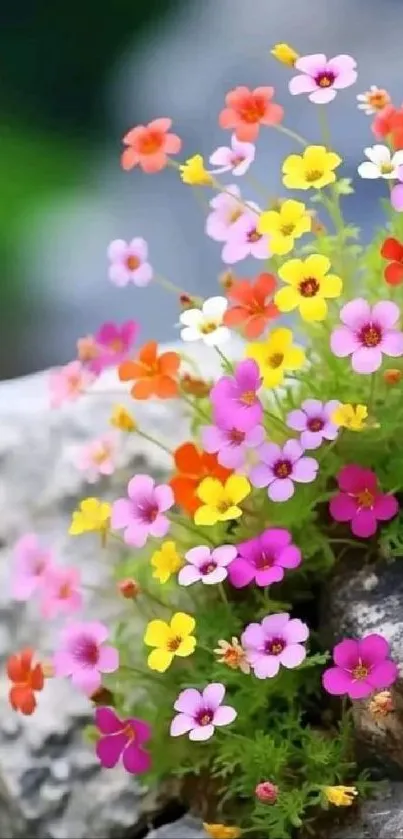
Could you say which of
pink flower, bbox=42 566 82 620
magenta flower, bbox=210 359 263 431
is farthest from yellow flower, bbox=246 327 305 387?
pink flower, bbox=42 566 82 620

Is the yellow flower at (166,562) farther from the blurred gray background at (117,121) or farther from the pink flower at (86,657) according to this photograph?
the blurred gray background at (117,121)

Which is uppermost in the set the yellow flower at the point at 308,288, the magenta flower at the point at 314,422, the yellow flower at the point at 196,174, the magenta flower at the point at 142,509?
the yellow flower at the point at 196,174

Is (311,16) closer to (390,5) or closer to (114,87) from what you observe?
(390,5)

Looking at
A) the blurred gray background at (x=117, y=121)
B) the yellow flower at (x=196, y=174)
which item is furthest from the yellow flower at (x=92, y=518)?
the blurred gray background at (x=117, y=121)

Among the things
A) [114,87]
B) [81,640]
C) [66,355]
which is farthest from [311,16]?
[81,640]

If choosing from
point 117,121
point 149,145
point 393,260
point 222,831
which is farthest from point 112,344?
point 117,121

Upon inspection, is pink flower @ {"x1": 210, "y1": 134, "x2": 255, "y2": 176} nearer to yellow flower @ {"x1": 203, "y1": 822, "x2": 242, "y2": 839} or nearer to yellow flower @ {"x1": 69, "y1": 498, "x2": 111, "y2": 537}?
yellow flower @ {"x1": 69, "y1": 498, "x2": 111, "y2": 537}
